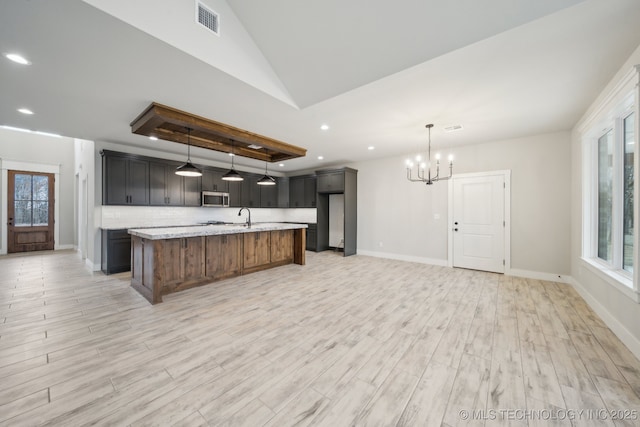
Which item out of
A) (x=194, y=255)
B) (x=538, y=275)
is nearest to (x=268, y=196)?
(x=194, y=255)

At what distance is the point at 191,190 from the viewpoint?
624cm

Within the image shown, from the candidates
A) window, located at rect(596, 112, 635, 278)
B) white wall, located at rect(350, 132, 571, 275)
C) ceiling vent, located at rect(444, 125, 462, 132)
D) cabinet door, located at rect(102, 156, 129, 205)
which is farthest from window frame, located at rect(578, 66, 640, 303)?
cabinet door, located at rect(102, 156, 129, 205)

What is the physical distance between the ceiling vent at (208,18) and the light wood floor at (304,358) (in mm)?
3108

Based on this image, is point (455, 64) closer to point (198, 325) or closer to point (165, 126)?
point (198, 325)

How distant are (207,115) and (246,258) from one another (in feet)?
8.66

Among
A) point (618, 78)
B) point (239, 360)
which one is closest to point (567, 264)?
point (618, 78)

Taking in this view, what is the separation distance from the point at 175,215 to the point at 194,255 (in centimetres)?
293

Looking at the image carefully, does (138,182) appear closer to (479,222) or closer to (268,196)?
(268,196)

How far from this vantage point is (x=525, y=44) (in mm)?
2055

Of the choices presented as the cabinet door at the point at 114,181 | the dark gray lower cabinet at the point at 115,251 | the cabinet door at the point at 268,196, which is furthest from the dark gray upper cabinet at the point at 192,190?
the cabinet door at the point at 268,196

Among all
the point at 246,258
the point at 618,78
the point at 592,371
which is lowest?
the point at 592,371

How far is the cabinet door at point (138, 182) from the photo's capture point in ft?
17.2

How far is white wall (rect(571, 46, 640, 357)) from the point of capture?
2201 mm

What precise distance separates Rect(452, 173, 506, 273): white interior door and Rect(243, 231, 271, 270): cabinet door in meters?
4.23
